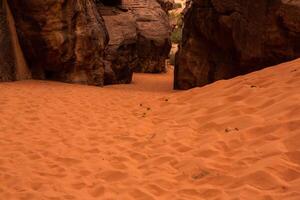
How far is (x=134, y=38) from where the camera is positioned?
1519cm

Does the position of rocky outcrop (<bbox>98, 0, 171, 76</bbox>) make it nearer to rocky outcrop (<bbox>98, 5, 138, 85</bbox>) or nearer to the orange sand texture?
rocky outcrop (<bbox>98, 5, 138, 85</bbox>)

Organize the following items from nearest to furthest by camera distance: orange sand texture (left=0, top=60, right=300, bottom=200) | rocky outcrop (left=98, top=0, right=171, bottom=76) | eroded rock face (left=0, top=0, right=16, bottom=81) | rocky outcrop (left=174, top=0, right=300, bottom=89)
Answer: orange sand texture (left=0, top=60, right=300, bottom=200) → rocky outcrop (left=174, top=0, right=300, bottom=89) → eroded rock face (left=0, top=0, right=16, bottom=81) → rocky outcrop (left=98, top=0, right=171, bottom=76)

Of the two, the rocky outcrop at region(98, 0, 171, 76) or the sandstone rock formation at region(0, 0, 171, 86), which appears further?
the rocky outcrop at region(98, 0, 171, 76)

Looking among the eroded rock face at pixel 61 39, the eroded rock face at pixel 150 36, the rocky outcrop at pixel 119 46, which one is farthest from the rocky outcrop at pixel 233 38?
the eroded rock face at pixel 150 36

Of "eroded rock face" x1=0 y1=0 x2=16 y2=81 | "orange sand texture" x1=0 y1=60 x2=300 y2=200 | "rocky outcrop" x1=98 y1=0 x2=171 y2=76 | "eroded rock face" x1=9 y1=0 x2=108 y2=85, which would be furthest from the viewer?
"rocky outcrop" x1=98 y1=0 x2=171 y2=76

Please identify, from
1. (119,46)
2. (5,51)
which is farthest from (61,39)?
(119,46)

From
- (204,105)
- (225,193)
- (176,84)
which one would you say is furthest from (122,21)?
(225,193)

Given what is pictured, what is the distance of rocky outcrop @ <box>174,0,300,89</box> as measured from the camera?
8.42 m

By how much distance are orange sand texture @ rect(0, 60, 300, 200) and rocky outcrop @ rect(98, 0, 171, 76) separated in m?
6.89

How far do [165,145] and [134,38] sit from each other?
1056cm

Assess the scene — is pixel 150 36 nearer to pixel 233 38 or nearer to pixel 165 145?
pixel 233 38

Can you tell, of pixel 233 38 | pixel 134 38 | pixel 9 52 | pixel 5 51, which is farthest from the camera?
pixel 134 38

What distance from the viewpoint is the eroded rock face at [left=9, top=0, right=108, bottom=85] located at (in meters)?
10.5

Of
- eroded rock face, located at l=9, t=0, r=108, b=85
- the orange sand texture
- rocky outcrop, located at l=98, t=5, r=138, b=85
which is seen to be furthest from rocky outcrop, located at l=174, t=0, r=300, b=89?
rocky outcrop, located at l=98, t=5, r=138, b=85
